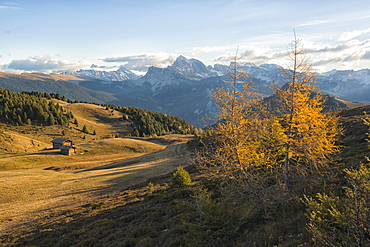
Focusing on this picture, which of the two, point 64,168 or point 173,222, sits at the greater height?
point 173,222

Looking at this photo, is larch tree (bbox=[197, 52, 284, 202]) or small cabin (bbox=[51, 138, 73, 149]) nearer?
larch tree (bbox=[197, 52, 284, 202])

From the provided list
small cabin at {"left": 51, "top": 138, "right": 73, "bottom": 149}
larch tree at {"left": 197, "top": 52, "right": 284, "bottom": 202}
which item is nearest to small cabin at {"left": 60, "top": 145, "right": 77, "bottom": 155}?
small cabin at {"left": 51, "top": 138, "right": 73, "bottom": 149}

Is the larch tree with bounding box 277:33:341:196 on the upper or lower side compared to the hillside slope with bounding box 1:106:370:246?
upper

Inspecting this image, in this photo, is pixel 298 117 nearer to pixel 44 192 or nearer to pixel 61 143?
pixel 44 192

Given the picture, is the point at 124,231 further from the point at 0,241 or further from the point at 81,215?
the point at 0,241

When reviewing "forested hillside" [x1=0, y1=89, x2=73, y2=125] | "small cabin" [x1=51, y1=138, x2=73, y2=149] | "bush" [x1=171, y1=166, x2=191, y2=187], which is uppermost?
"forested hillside" [x1=0, y1=89, x2=73, y2=125]

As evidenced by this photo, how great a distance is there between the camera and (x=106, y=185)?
35875 mm

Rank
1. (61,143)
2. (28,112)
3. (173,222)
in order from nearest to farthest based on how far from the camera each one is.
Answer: (173,222) → (61,143) → (28,112)

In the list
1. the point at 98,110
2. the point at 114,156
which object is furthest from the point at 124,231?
the point at 98,110

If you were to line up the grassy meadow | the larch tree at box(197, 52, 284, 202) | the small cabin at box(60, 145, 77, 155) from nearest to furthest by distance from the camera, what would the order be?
the larch tree at box(197, 52, 284, 202)
the grassy meadow
the small cabin at box(60, 145, 77, 155)

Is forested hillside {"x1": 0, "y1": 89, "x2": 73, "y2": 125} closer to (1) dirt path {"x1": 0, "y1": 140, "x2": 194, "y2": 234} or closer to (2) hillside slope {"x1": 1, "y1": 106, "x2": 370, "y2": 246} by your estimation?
(1) dirt path {"x1": 0, "y1": 140, "x2": 194, "y2": 234}

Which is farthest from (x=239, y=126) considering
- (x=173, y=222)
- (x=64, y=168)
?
(x=64, y=168)

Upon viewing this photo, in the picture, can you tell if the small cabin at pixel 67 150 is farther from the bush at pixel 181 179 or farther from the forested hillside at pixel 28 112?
the bush at pixel 181 179

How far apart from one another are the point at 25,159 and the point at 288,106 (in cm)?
7312
